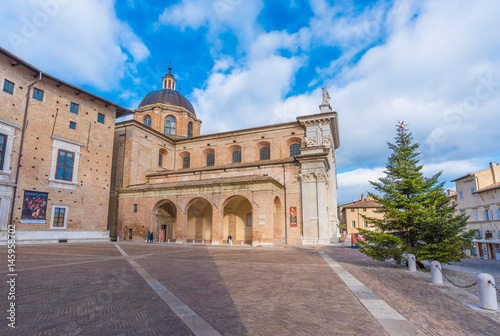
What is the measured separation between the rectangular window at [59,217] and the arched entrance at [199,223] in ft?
36.3

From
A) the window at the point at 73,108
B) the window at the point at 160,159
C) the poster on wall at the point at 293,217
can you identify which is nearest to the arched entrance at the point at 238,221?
the poster on wall at the point at 293,217

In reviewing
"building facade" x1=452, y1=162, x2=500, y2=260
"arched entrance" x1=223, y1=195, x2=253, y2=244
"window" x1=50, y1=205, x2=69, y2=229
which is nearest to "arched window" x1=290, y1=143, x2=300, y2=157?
"arched entrance" x1=223, y1=195, x2=253, y2=244

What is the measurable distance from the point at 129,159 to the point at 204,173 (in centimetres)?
795

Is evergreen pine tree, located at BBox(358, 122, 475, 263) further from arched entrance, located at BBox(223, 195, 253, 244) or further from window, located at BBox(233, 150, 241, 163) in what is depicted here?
window, located at BBox(233, 150, 241, 163)

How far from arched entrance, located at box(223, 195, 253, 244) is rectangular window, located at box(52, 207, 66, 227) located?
45.6 feet

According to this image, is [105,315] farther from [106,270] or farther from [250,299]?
[106,270]

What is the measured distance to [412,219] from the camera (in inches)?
475

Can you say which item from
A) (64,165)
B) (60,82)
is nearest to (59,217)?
(64,165)

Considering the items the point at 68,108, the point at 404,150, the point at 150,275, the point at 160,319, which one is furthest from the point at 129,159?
the point at 160,319

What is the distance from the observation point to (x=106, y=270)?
31.0 ft

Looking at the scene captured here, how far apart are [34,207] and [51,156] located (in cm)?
419

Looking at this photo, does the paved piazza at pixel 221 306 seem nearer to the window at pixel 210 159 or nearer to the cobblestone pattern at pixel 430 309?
the cobblestone pattern at pixel 430 309

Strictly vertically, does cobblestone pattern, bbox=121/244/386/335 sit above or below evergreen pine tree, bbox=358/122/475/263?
below

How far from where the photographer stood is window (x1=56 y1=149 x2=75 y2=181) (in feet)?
77.9
